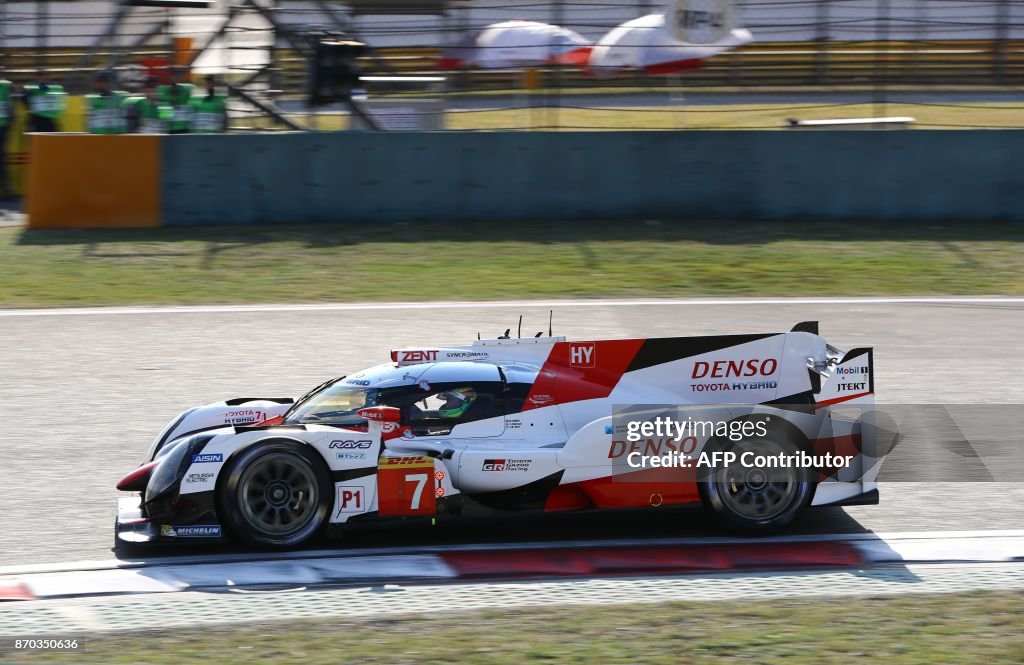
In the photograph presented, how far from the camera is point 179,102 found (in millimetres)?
17562

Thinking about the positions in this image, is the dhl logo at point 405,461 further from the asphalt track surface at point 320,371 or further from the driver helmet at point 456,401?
the asphalt track surface at point 320,371

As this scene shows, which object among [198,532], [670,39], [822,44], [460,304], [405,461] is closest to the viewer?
[198,532]

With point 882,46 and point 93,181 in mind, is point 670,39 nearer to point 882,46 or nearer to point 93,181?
point 882,46

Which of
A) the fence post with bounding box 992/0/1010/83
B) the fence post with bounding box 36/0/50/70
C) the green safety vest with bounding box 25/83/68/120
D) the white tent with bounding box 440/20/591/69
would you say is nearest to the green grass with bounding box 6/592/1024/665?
the white tent with bounding box 440/20/591/69

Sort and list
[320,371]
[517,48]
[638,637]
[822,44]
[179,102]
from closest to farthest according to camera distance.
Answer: [638,637] → [320,371] → [517,48] → [822,44] → [179,102]

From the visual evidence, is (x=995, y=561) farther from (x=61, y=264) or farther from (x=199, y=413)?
(x=61, y=264)

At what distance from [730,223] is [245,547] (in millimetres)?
11199

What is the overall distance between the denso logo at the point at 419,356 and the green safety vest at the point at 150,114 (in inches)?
412

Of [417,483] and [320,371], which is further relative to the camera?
[320,371]

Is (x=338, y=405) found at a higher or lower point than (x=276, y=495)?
higher

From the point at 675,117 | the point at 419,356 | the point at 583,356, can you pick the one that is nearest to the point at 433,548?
the point at 419,356

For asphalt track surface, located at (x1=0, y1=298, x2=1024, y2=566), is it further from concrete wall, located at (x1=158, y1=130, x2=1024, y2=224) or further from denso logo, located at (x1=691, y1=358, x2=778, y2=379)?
concrete wall, located at (x1=158, y1=130, x2=1024, y2=224)

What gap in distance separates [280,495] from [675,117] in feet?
36.9

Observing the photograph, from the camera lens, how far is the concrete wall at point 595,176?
16.5 metres
